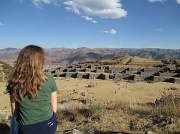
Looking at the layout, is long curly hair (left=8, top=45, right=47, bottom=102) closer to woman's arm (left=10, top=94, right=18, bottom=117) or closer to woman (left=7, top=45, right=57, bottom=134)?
woman (left=7, top=45, right=57, bottom=134)

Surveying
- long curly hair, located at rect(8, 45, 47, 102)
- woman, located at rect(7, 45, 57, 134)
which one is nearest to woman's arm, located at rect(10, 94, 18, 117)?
woman, located at rect(7, 45, 57, 134)

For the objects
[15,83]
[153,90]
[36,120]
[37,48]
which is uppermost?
[37,48]

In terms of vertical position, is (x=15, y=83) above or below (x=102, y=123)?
above

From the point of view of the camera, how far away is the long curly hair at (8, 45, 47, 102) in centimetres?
295

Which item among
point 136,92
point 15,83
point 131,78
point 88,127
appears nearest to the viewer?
point 15,83

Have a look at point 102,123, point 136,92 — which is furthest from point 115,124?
point 136,92

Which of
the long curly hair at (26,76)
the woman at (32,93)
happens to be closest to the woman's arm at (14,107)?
the woman at (32,93)

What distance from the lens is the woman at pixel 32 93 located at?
2.96 meters

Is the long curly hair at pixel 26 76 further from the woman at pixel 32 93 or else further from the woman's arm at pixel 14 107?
the woman's arm at pixel 14 107

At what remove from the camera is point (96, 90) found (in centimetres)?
1903

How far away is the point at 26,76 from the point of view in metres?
2.96

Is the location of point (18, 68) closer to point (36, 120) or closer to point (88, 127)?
point (36, 120)

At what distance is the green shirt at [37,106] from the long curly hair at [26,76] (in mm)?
82

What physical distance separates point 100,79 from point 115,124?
20.1 m
